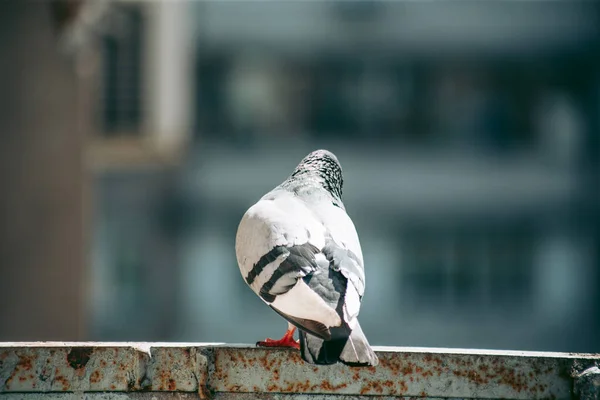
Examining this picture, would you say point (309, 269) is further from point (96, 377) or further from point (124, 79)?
point (124, 79)

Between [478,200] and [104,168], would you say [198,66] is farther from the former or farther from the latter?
[478,200]

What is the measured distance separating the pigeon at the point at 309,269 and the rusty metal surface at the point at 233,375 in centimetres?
11

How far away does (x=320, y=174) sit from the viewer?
139 inches

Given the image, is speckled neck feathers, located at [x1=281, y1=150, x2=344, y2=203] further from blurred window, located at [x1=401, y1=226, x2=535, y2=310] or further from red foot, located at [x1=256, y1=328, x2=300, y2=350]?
blurred window, located at [x1=401, y1=226, x2=535, y2=310]

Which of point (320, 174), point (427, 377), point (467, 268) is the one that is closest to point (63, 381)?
point (427, 377)

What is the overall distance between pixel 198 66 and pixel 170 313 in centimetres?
431

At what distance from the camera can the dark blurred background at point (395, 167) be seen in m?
14.9

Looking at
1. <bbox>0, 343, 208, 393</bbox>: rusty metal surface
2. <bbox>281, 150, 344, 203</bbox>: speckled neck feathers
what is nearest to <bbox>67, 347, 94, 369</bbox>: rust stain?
<bbox>0, 343, 208, 393</bbox>: rusty metal surface

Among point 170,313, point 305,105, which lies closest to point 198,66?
point 305,105

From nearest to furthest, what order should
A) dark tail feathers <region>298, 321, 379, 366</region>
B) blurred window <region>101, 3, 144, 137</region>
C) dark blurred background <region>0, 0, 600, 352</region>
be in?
dark tail feathers <region>298, 321, 379, 366</region> < blurred window <region>101, 3, 144, 137</region> < dark blurred background <region>0, 0, 600, 352</region>

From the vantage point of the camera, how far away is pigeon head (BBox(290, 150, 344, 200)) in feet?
11.5

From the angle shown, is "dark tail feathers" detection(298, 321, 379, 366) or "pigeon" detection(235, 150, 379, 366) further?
"pigeon" detection(235, 150, 379, 366)

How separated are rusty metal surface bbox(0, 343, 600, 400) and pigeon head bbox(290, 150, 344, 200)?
1154 mm

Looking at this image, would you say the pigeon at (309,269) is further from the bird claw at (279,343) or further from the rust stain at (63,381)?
the rust stain at (63,381)
